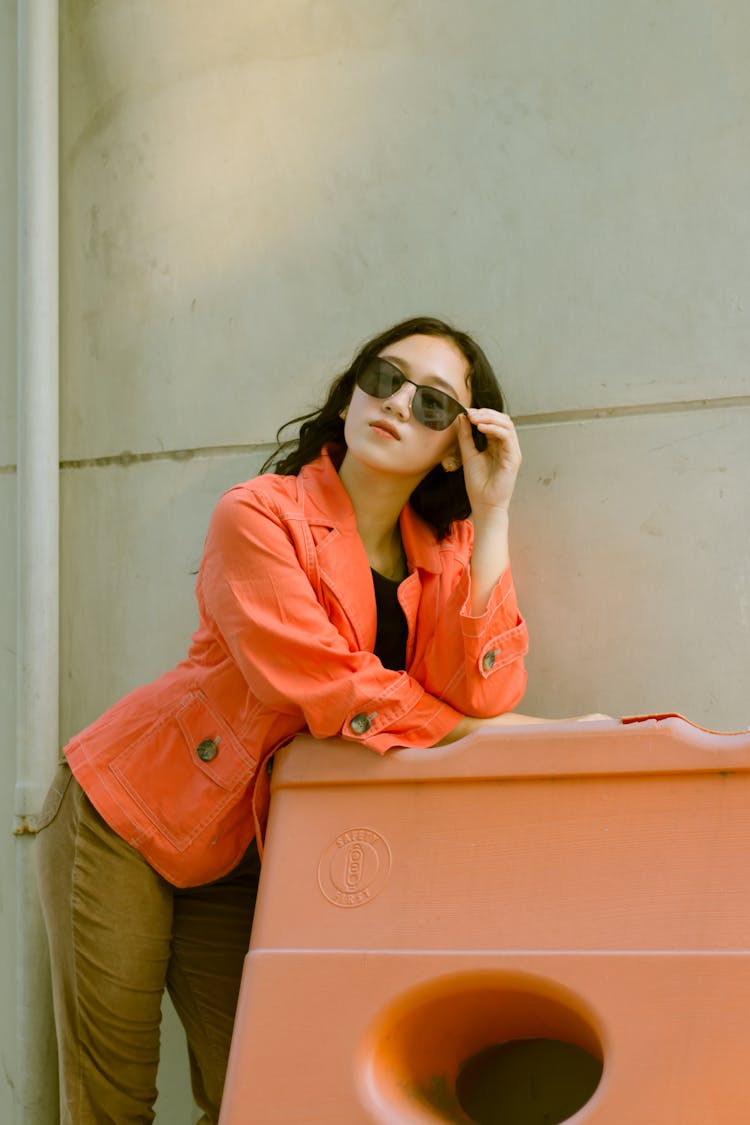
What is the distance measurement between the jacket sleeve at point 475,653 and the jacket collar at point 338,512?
0.36 ft

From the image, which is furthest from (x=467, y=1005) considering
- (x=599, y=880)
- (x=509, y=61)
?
(x=509, y=61)

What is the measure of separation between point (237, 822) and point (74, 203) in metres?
1.56

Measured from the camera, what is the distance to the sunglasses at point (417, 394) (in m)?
2.17

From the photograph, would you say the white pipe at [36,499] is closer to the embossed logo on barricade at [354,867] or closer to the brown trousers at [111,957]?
the brown trousers at [111,957]

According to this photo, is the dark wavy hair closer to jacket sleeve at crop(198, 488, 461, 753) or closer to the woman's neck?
the woman's neck

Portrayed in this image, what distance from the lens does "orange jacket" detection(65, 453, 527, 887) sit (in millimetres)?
1994

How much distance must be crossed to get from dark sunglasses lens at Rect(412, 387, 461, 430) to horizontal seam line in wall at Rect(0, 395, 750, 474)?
38 centimetres

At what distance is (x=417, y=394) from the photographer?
2178 mm

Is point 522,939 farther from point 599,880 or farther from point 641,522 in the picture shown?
point 641,522

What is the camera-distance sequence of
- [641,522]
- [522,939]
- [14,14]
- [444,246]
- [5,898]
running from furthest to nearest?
[14,14]
[5,898]
[444,246]
[641,522]
[522,939]

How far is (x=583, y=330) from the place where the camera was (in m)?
2.51

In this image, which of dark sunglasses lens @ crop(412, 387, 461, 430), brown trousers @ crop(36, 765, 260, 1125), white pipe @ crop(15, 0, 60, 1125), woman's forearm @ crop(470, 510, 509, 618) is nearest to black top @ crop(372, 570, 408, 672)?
woman's forearm @ crop(470, 510, 509, 618)

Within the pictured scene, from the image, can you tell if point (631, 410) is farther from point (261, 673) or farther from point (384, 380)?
point (261, 673)

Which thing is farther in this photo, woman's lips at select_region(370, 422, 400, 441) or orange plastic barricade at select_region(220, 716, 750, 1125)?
woman's lips at select_region(370, 422, 400, 441)
